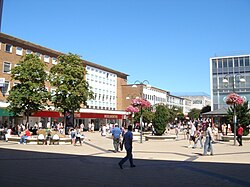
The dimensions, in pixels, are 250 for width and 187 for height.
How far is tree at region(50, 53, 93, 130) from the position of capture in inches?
1451

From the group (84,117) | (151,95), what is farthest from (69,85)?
(151,95)

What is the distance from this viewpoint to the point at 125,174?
10391mm

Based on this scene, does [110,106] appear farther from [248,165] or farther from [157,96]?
[248,165]

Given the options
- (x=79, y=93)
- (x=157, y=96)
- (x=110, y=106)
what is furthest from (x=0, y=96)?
(x=157, y=96)

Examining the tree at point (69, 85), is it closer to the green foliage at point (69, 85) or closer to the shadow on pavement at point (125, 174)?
the green foliage at point (69, 85)

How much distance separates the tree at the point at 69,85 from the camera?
36.8 m

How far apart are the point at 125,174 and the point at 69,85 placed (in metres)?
28.0

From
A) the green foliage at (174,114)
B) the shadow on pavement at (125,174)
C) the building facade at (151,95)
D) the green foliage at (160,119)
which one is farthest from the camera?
the green foliage at (174,114)

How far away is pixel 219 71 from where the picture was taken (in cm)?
6906

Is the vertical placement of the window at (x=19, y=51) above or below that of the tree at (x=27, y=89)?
above

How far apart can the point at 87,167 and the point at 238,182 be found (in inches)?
228

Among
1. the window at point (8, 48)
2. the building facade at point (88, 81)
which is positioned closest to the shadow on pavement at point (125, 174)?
the building facade at point (88, 81)

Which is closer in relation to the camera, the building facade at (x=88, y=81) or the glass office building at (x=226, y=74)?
the building facade at (x=88, y=81)

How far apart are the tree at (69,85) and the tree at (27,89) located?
386 cm
